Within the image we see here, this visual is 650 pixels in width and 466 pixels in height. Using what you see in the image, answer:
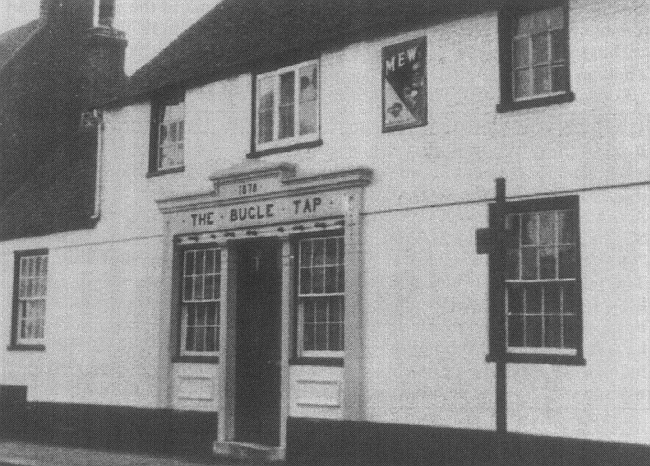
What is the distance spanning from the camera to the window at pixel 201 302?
51.5 feet

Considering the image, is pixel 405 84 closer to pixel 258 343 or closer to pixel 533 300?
pixel 533 300

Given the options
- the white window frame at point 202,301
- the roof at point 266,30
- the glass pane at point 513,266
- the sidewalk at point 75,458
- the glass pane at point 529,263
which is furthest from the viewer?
the white window frame at point 202,301

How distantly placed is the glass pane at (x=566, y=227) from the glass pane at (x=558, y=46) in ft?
6.36

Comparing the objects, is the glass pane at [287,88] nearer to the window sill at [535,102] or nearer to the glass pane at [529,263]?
the window sill at [535,102]

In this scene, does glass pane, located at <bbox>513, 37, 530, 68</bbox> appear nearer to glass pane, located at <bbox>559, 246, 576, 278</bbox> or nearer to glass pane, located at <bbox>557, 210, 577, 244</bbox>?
glass pane, located at <bbox>557, 210, 577, 244</bbox>

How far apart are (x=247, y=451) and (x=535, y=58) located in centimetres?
730

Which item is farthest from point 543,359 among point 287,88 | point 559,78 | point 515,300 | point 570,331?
point 287,88

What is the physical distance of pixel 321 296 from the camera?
1402 centimetres

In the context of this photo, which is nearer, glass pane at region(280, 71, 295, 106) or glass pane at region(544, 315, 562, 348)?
glass pane at region(544, 315, 562, 348)

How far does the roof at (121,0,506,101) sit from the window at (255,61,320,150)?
1.20 ft

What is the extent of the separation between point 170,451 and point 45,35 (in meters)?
13.0

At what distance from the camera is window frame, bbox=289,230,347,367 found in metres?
13.7

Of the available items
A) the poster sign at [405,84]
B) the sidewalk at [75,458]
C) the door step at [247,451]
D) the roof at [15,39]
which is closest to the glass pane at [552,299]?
the poster sign at [405,84]

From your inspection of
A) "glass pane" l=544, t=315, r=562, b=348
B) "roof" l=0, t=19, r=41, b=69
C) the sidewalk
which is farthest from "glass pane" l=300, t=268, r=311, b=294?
"roof" l=0, t=19, r=41, b=69
